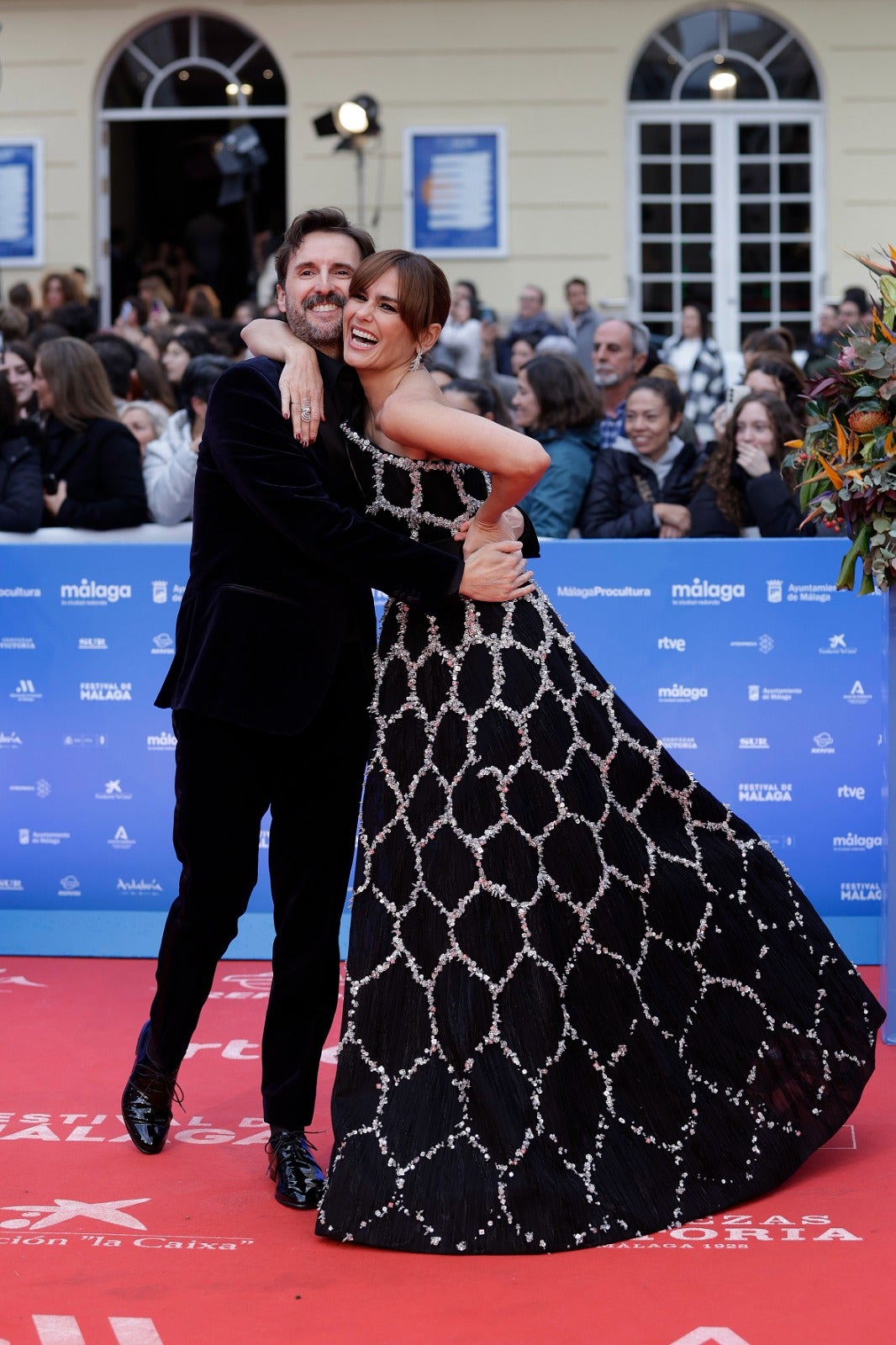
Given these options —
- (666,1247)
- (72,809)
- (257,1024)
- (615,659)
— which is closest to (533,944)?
(666,1247)

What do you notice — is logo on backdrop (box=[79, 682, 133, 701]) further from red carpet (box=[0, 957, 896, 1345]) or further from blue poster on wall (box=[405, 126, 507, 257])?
blue poster on wall (box=[405, 126, 507, 257])

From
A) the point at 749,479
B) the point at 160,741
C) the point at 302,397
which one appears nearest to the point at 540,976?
the point at 302,397

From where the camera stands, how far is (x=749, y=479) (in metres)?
6.02

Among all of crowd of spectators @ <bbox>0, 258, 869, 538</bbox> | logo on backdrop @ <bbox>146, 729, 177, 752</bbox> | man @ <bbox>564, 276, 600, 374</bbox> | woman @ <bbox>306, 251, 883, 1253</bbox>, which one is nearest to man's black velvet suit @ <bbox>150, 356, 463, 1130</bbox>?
woman @ <bbox>306, 251, 883, 1253</bbox>

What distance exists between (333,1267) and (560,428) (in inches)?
162

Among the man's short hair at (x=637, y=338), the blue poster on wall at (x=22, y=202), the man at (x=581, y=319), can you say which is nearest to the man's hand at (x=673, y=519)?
the man's short hair at (x=637, y=338)

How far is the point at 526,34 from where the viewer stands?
48.9ft

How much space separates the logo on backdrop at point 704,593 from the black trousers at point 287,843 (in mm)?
2065

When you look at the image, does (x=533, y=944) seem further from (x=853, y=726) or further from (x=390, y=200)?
(x=390, y=200)

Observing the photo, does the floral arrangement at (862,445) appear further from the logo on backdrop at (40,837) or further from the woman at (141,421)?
the woman at (141,421)

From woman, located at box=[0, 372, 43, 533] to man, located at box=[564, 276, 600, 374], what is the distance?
689 centimetres

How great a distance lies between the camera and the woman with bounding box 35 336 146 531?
6199mm

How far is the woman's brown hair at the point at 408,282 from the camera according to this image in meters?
3.29

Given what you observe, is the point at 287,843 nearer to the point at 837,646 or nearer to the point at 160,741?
the point at 160,741
